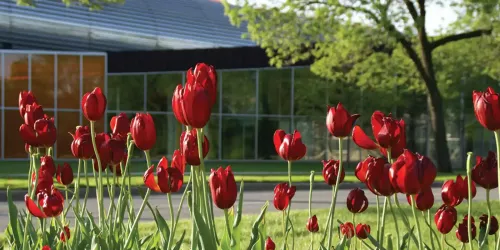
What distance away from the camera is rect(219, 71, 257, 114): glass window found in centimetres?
3062

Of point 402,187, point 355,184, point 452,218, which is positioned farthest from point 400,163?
point 355,184

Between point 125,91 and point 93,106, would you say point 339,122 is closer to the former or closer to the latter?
point 93,106

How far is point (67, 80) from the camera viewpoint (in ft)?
89.0

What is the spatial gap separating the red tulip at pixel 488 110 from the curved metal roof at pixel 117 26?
123 ft

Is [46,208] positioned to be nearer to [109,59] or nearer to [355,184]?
[355,184]

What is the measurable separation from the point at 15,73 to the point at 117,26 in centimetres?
1623

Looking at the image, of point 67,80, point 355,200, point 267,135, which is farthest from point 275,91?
point 355,200

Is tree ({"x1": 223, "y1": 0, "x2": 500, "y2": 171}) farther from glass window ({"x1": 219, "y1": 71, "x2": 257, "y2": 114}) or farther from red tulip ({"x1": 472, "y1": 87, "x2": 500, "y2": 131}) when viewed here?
red tulip ({"x1": 472, "y1": 87, "x2": 500, "y2": 131})

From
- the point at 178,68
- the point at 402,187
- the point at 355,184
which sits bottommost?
the point at 355,184

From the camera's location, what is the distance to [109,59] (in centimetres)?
3028

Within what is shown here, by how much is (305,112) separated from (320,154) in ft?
7.92

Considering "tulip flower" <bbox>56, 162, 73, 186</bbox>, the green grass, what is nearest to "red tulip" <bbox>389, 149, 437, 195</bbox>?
"tulip flower" <bbox>56, 162, 73, 186</bbox>

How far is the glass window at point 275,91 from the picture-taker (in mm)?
31078

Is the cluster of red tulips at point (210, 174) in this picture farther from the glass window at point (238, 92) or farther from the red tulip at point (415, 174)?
the glass window at point (238, 92)
